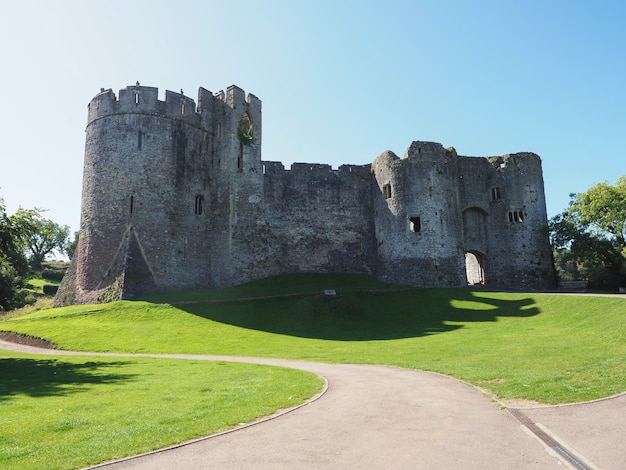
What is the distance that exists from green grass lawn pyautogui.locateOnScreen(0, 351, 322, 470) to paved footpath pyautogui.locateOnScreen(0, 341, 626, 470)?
654 millimetres

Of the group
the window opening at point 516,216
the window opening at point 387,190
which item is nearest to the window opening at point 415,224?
the window opening at point 387,190

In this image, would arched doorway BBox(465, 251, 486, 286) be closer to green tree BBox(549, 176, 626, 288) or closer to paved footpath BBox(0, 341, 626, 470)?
green tree BBox(549, 176, 626, 288)

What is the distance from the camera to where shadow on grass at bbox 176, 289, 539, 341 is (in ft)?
85.7

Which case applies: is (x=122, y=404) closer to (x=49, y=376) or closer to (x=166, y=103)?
(x=49, y=376)

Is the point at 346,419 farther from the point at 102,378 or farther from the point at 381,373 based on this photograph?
the point at 102,378

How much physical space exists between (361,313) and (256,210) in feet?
45.3

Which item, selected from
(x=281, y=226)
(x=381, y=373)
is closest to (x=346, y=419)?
(x=381, y=373)

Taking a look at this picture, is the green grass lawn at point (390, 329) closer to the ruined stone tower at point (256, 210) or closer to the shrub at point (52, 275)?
the ruined stone tower at point (256, 210)

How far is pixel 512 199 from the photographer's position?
42.4m

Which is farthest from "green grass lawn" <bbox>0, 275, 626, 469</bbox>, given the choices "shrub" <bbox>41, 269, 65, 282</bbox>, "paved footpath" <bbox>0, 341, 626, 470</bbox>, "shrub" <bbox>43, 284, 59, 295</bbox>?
"shrub" <bbox>41, 269, 65, 282</bbox>

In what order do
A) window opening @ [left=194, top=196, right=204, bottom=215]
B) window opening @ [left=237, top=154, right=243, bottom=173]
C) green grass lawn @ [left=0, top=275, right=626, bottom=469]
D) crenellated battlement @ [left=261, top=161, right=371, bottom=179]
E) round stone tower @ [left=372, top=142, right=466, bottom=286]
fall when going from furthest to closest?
crenellated battlement @ [left=261, top=161, right=371, bottom=179]
window opening @ [left=237, top=154, right=243, bottom=173]
round stone tower @ [left=372, top=142, right=466, bottom=286]
window opening @ [left=194, top=196, right=204, bottom=215]
green grass lawn @ [left=0, top=275, right=626, bottom=469]

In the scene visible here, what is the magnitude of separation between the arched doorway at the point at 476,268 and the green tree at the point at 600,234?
6910 mm

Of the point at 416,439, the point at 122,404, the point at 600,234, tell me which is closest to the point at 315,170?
the point at 600,234

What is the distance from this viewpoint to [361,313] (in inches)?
1169
